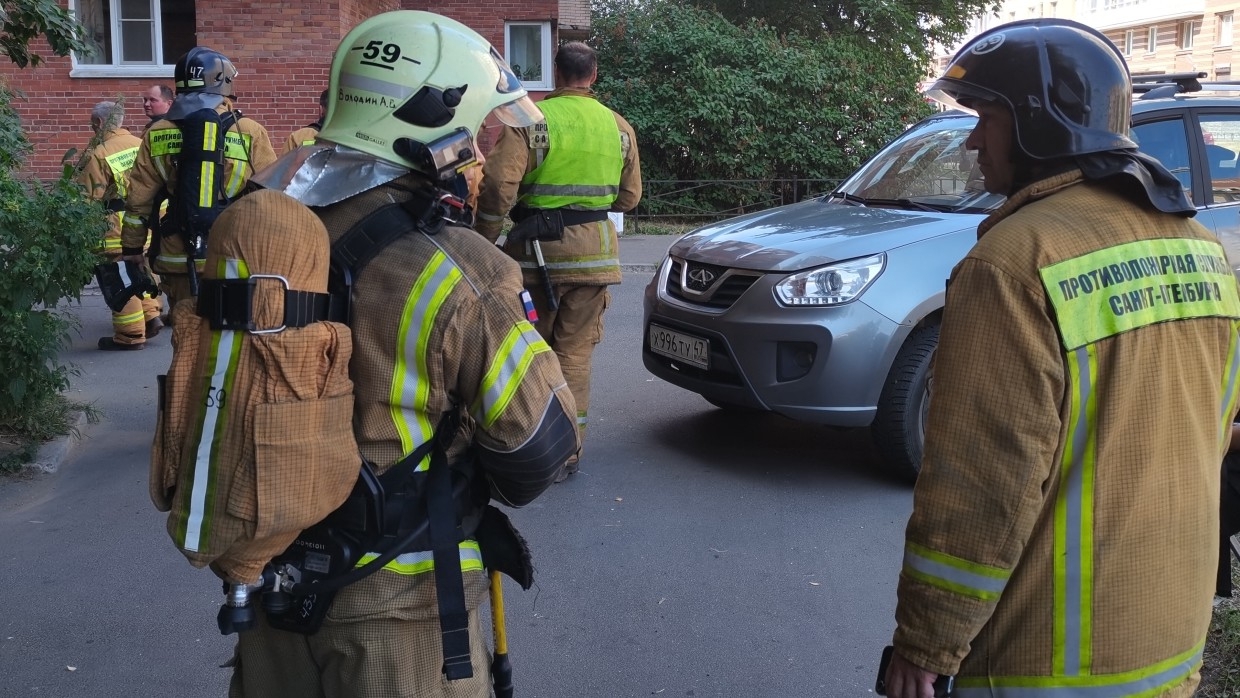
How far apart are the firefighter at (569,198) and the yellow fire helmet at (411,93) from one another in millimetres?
3157

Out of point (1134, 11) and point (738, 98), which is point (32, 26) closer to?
point (738, 98)

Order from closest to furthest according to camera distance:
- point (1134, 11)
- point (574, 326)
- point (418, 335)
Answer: point (418, 335), point (574, 326), point (1134, 11)

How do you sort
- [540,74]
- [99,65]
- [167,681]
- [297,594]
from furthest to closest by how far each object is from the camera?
[540,74] → [99,65] → [167,681] → [297,594]

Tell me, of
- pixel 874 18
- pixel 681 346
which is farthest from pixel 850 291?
pixel 874 18

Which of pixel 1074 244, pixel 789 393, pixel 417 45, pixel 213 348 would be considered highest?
pixel 417 45

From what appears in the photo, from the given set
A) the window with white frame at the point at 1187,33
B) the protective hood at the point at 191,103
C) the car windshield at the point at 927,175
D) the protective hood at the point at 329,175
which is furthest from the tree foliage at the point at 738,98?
the window with white frame at the point at 1187,33

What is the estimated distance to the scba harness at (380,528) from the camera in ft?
6.92

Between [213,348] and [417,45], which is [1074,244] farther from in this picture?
[213,348]

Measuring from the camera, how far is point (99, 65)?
14672 mm

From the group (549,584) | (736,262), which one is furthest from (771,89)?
(549,584)

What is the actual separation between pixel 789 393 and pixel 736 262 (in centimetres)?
70

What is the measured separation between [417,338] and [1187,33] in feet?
188

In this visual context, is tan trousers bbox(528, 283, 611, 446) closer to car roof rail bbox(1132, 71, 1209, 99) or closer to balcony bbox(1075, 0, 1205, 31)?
car roof rail bbox(1132, 71, 1209, 99)

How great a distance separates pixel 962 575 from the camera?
1.90m
